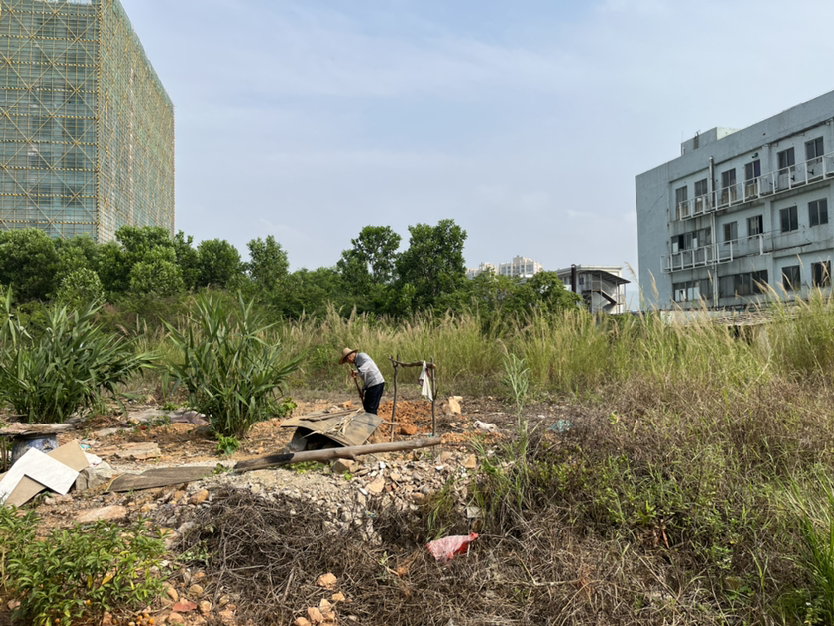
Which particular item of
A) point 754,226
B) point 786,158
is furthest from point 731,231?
point 786,158

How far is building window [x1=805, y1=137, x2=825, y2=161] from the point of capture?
68.4 ft

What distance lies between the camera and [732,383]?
15.9 ft

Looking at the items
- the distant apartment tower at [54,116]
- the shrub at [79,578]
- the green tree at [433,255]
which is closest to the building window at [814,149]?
the green tree at [433,255]

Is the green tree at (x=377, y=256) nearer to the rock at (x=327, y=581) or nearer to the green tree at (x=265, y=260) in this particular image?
the green tree at (x=265, y=260)

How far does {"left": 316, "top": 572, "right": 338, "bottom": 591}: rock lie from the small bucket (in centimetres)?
281

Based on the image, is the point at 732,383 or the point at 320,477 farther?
the point at 732,383

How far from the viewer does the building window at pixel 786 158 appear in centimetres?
2202

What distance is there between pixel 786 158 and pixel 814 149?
1.19m

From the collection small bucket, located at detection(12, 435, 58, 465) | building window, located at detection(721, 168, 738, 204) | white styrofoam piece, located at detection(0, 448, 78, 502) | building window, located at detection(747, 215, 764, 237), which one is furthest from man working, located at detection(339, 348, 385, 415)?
building window, located at detection(721, 168, 738, 204)

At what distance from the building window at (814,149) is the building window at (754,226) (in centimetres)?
317

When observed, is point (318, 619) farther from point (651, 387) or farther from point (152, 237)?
point (152, 237)

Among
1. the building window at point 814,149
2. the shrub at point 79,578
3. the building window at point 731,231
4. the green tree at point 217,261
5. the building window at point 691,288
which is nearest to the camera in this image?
the shrub at point 79,578

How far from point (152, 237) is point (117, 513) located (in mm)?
30750

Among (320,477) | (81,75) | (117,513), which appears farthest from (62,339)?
(81,75)
